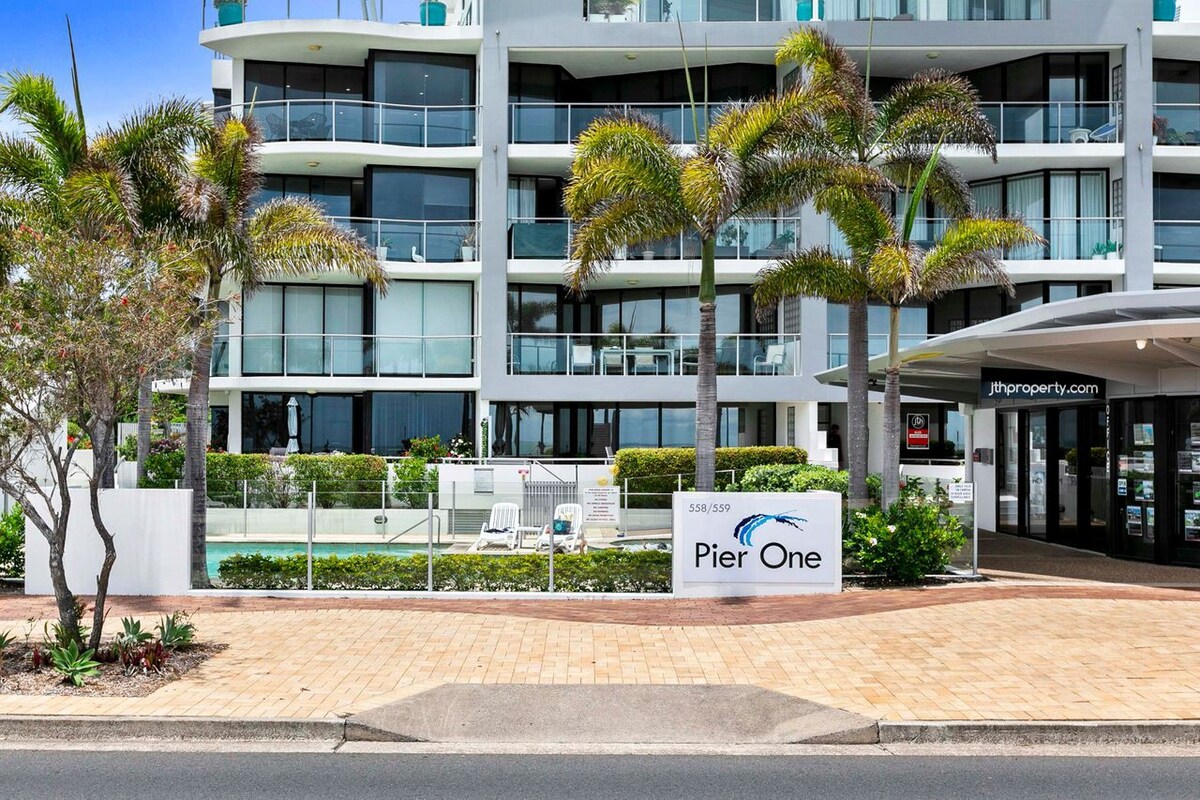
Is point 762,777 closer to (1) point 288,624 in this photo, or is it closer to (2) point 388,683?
(2) point 388,683

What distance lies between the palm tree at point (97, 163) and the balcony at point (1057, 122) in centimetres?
2036

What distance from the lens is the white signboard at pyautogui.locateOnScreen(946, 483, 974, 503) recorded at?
52.3 feet

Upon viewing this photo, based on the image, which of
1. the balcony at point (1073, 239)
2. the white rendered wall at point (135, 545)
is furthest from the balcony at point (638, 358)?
the white rendered wall at point (135, 545)

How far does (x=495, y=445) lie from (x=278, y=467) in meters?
5.85

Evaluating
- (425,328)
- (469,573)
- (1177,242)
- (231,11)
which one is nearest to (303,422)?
(425,328)

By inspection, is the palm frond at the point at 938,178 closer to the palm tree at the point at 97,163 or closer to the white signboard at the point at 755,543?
the white signboard at the point at 755,543

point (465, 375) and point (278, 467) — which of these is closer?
point (278, 467)

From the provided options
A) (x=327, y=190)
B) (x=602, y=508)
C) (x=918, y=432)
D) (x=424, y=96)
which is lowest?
(x=602, y=508)

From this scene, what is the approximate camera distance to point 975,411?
2422 cm

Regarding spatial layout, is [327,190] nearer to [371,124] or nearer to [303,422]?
[371,124]

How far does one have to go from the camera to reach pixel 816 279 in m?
18.0

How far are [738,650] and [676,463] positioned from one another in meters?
14.5

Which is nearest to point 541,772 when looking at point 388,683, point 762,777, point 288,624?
point 762,777

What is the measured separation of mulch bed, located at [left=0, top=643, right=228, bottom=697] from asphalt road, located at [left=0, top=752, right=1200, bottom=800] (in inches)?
51.3
